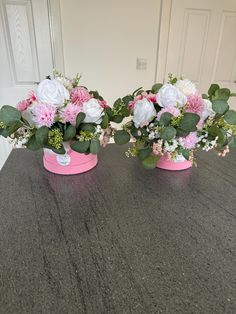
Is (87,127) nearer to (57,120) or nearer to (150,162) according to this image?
(57,120)

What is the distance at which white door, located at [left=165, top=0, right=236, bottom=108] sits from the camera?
86.3 inches

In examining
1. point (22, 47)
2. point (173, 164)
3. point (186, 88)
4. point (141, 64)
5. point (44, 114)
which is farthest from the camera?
point (141, 64)

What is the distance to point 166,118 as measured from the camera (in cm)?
72

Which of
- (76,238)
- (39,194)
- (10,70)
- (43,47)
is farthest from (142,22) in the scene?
(76,238)

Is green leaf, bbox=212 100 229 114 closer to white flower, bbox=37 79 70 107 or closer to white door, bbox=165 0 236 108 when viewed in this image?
white flower, bbox=37 79 70 107

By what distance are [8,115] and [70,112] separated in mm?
183

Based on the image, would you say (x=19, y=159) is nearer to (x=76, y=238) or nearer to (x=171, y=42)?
(x=76, y=238)

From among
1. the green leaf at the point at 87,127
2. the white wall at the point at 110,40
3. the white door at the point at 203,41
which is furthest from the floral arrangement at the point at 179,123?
the white door at the point at 203,41

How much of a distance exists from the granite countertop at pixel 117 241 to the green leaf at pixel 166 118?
8.8 inches

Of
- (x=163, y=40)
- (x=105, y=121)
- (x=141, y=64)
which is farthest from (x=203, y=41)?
(x=105, y=121)

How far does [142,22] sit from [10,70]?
1.23 meters

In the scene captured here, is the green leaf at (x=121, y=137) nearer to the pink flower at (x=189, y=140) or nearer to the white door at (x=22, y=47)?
the pink flower at (x=189, y=140)

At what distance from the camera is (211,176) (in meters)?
0.88

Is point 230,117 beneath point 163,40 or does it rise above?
beneath
